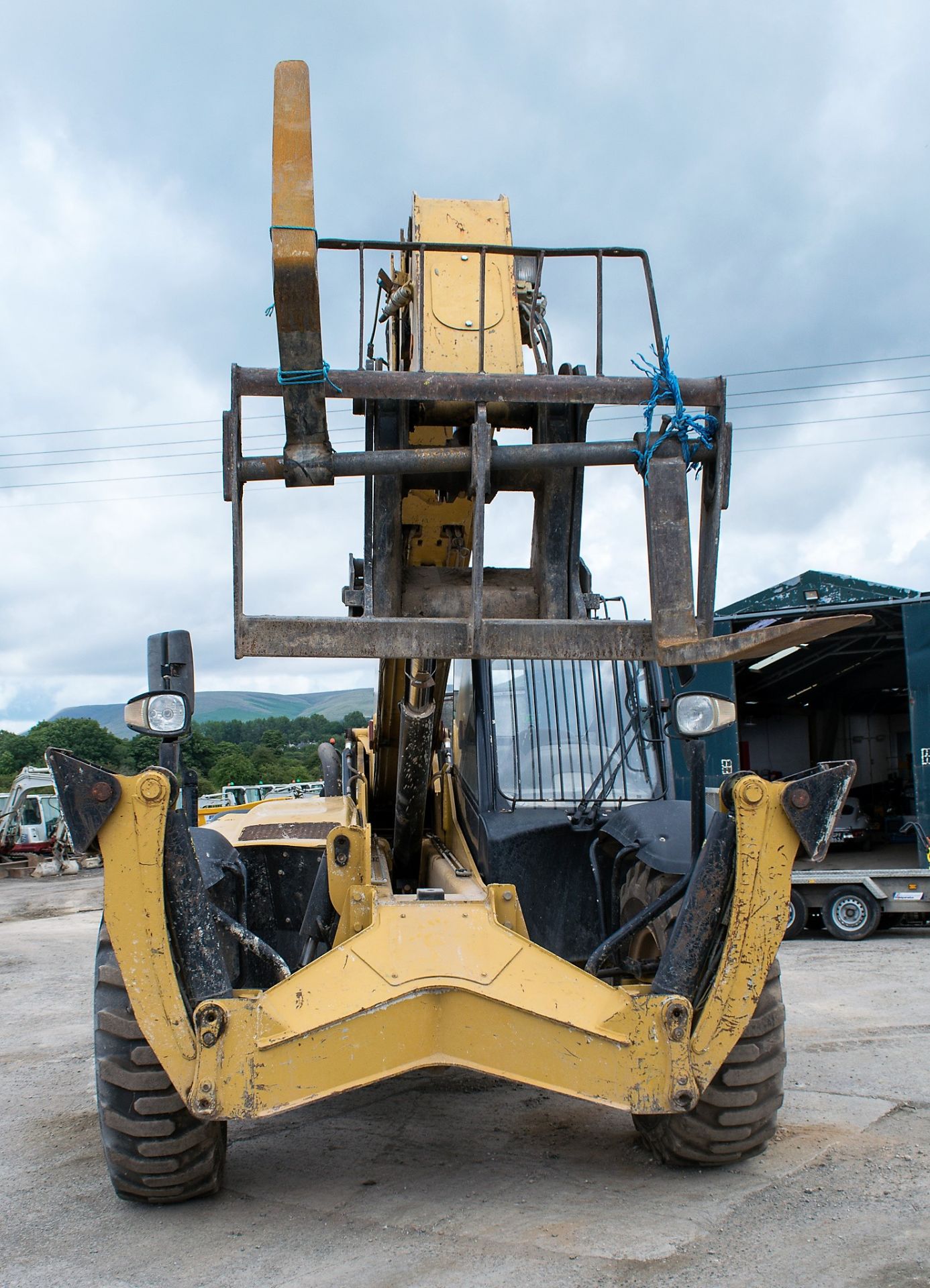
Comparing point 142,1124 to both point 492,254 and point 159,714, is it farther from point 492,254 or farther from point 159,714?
point 492,254

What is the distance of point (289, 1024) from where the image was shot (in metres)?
3.36

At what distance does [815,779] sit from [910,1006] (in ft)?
16.7

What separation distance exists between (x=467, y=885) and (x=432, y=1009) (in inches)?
49.7

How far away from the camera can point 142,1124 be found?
11.8 ft

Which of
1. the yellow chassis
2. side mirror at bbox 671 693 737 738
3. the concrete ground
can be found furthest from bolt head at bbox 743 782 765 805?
the concrete ground

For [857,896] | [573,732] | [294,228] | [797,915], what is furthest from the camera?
[797,915]

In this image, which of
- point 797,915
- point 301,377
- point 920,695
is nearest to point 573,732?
point 301,377

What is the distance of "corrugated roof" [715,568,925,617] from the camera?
40.3 feet

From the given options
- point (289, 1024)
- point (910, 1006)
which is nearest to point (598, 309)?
point (289, 1024)

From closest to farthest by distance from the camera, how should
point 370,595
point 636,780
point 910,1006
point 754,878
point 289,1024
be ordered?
point 289,1024, point 754,878, point 370,595, point 636,780, point 910,1006

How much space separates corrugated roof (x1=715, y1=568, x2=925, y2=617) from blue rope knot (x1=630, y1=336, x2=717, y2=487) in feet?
28.5

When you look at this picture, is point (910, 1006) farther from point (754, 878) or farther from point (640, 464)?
point (640, 464)

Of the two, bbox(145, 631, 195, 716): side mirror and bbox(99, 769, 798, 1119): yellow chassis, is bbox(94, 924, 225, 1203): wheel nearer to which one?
bbox(99, 769, 798, 1119): yellow chassis

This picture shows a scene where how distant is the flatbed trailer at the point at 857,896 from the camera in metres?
11.4
